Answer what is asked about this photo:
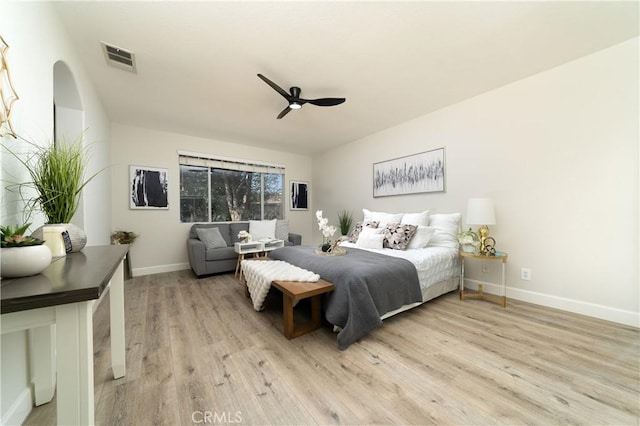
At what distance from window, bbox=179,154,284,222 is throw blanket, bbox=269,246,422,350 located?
291cm

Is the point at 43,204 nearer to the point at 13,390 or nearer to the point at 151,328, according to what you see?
the point at 13,390

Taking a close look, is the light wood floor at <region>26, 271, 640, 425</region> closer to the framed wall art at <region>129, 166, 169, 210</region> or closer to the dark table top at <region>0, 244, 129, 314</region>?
the dark table top at <region>0, 244, 129, 314</region>

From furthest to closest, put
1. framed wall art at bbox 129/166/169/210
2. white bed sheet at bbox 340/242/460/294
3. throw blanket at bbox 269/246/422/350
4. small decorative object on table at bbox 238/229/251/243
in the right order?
framed wall art at bbox 129/166/169/210 < small decorative object on table at bbox 238/229/251/243 < white bed sheet at bbox 340/242/460/294 < throw blanket at bbox 269/246/422/350

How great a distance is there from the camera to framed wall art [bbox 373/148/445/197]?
3342 millimetres

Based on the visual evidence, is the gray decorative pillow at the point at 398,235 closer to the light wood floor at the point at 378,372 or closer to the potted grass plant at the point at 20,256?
the light wood floor at the point at 378,372

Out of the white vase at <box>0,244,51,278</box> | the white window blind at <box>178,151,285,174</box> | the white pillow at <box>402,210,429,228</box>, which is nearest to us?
the white vase at <box>0,244,51,278</box>

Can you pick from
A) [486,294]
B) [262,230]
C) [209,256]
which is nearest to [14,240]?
[209,256]

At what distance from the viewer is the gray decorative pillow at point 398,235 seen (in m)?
2.92

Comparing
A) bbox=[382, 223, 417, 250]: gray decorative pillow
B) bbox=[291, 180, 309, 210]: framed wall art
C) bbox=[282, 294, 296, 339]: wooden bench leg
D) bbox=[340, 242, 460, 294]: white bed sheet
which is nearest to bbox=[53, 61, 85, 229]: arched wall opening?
bbox=[282, 294, 296, 339]: wooden bench leg

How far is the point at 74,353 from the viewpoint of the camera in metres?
0.67

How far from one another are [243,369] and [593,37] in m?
3.90

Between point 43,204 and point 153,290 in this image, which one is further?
point 153,290

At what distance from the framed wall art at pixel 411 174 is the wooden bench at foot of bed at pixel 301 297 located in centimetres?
236

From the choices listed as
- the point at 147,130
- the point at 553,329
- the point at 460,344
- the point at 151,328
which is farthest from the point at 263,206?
the point at 553,329
